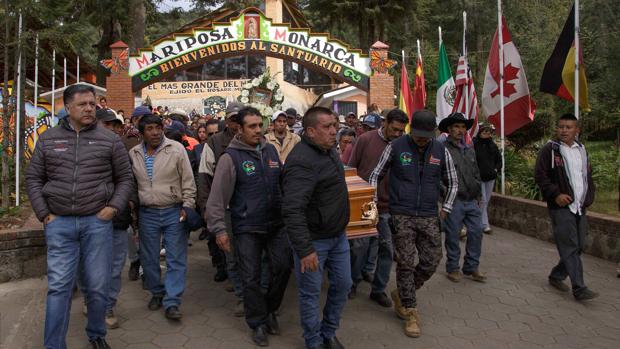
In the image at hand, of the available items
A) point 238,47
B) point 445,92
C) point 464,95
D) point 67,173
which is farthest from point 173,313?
Answer: point 238,47

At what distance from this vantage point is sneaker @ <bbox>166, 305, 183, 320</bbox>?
15.5 ft

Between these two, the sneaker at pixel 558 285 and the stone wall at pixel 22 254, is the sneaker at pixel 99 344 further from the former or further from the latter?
the sneaker at pixel 558 285

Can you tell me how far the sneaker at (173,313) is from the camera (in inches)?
186

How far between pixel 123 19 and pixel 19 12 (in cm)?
1204

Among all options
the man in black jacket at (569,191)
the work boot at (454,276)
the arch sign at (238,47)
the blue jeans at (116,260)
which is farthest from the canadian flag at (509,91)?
the blue jeans at (116,260)


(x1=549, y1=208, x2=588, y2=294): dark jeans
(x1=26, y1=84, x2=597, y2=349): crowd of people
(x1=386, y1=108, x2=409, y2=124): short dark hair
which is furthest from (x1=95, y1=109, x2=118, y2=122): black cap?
(x1=549, y1=208, x2=588, y2=294): dark jeans

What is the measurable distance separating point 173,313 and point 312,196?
6.11ft

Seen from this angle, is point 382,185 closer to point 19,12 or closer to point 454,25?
point 19,12

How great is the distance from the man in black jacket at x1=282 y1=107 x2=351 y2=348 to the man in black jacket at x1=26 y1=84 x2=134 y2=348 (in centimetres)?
133

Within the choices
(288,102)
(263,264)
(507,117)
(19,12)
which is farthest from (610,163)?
(288,102)

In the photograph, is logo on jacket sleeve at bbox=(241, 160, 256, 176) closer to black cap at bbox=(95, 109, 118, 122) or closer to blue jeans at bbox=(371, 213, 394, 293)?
blue jeans at bbox=(371, 213, 394, 293)

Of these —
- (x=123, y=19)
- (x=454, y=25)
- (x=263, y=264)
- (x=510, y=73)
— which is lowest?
(x=263, y=264)

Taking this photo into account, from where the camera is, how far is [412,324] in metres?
4.50

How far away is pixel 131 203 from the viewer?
465 cm
